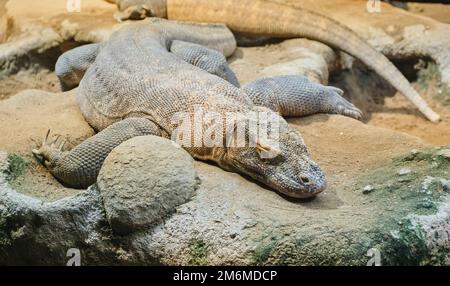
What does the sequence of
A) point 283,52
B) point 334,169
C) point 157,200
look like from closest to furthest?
point 157,200 < point 334,169 < point 283,52

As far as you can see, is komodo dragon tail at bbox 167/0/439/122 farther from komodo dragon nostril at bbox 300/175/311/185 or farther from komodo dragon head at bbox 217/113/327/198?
komodo dragon nostril at bbox 300/175/311/185

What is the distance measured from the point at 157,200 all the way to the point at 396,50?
490cm

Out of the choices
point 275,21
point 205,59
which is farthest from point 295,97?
point 275,21

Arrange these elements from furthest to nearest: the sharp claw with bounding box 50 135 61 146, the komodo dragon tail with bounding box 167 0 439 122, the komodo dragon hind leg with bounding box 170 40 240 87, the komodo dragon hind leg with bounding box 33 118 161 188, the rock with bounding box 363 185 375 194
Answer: the komodo dragon tail with bounding box 167 0 439 122
the komodo dragon hind leg with bounding box 170 40 240 87
the sharp claw with bounding box 50 135 61 146
the komodo dragon hind leg with bounding box 33 118 161 188
the rock with bounding box 363 185 375 194

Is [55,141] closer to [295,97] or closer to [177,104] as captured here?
[177,104]

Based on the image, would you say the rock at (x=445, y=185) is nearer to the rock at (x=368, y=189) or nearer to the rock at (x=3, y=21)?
the rock at (x=368, y=189)

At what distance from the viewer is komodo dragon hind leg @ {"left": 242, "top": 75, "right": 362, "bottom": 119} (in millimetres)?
5688

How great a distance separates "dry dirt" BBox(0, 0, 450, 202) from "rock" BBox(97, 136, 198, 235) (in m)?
0.59

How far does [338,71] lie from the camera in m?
8.16

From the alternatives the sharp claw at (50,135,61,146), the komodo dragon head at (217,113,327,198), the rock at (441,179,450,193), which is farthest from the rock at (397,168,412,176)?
the sharp claw at (50,135,61,146)

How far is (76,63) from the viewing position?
22.5ft

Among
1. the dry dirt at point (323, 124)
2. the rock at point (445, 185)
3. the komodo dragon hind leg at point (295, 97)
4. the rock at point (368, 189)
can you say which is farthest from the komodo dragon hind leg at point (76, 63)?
the rock at point (445, 185)
